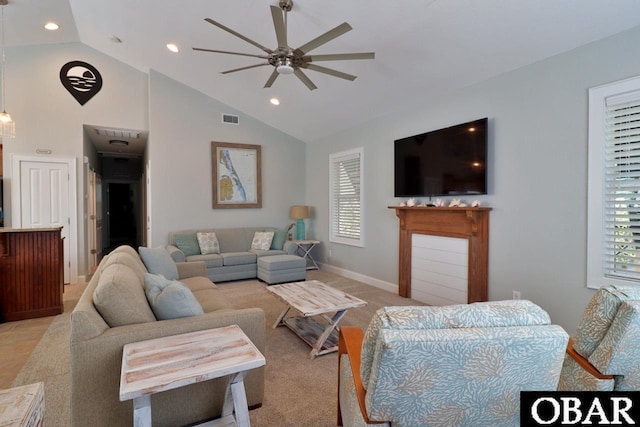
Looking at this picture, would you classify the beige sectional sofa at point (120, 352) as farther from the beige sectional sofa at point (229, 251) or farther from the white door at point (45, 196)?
the white door at point (45, 196)

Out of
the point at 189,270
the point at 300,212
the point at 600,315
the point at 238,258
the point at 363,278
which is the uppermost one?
the point at 300,212

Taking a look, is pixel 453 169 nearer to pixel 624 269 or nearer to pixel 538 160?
pixel 538 160

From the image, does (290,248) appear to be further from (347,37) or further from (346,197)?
(347,37)

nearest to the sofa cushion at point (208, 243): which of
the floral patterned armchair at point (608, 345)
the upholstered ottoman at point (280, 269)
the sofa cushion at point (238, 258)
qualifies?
the sofa cushion at point (238, 258)

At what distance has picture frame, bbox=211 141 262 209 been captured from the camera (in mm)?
6316

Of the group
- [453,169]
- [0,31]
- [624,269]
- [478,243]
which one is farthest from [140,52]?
[624,269]

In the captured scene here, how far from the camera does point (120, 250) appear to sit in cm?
304

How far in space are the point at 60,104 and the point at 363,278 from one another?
5.76 meters

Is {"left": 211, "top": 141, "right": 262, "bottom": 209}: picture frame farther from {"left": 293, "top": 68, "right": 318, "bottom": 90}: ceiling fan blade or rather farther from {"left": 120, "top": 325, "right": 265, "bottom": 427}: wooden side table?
{"left": 120, "top": 325, "right": 265, "bottom": 427}: wooden side table

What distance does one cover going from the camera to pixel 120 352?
66.5 inches

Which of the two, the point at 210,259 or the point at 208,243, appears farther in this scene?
the point at 208,243

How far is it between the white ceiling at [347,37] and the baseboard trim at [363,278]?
265cm

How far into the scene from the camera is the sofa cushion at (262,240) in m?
6.15

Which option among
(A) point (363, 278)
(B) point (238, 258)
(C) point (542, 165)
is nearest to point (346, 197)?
(A) point (363, 278)
